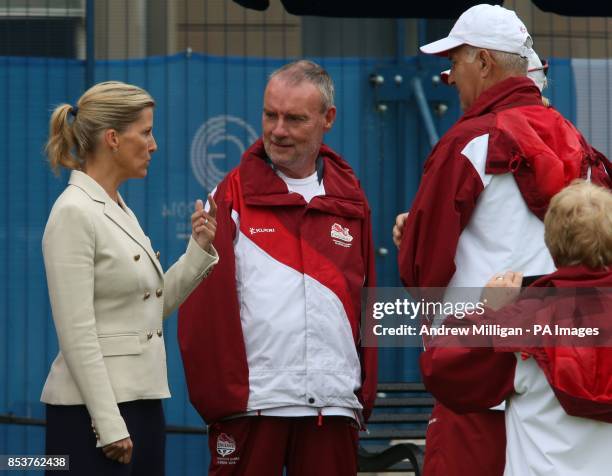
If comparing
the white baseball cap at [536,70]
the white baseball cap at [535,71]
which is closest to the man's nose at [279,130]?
the white baseball cap at [535,71]

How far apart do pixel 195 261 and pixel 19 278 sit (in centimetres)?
249

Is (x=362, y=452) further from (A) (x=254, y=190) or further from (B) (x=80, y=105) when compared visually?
(B) (x=80, y=105)

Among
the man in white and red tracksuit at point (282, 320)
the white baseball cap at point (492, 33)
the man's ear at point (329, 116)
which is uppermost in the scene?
the white baseball cap at point (492, 33)

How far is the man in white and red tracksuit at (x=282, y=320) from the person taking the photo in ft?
13.5

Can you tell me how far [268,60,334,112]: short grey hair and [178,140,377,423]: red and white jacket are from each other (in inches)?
11.8

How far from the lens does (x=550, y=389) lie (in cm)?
310

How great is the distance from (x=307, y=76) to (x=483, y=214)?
3.00ft

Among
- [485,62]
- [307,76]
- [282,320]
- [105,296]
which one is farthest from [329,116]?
[105,296]

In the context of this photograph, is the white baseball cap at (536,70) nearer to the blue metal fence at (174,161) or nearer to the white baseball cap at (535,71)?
the white baseball cap at (535,71)

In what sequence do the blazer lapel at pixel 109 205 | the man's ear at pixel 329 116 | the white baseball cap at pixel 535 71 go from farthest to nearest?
the man's ear at pixel 329 116 < the white baseball cap at pixel 535 71 < the blazer lapel at pixel 109 205

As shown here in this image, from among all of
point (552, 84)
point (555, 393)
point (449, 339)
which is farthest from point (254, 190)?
point (552, 84)

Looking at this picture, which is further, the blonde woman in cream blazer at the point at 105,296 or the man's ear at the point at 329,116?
the man's ear at the point at 329,116

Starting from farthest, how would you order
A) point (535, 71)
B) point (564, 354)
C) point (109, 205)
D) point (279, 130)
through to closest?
point (279, 130) → point (535, 71) → point (109, 205) → point (564, 354)

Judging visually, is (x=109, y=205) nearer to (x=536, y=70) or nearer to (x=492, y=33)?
(x=492, y=33)
